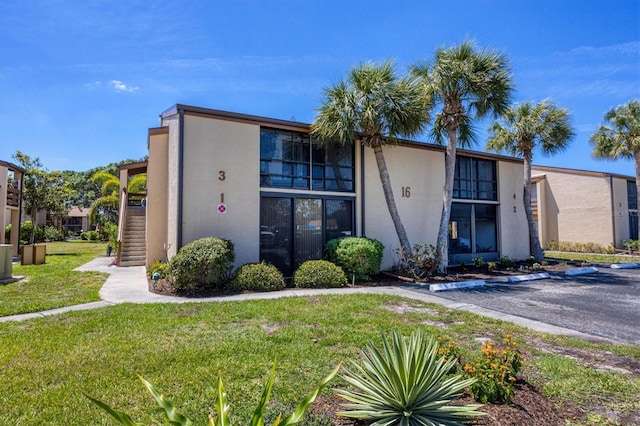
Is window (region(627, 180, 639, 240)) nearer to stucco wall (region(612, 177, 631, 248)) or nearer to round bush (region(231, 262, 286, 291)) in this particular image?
stucco wall (region(612, 177, 631, 248))

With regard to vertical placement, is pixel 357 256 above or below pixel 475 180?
below

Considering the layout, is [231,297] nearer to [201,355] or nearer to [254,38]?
[201,355]

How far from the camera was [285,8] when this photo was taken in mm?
8898

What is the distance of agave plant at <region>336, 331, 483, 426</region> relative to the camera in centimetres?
256

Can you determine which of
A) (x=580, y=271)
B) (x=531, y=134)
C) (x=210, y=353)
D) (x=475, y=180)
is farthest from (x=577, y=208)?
(x=210, y=353)

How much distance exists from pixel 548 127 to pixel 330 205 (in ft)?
39.1

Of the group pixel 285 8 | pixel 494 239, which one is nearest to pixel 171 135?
pixel 285 8

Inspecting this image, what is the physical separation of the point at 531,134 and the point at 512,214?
4.13 m

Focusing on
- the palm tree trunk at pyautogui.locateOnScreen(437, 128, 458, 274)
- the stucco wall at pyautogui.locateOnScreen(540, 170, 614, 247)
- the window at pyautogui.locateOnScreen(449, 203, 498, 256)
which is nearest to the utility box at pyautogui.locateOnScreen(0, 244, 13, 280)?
the palm tree trunk at pyautogui.locateOnScreen(437, 128, 458, 274)

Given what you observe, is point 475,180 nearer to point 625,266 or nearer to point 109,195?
point 625,266

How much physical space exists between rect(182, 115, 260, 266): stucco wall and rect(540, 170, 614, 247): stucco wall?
79.5ft

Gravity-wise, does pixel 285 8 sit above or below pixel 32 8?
above

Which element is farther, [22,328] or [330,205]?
[330,205]

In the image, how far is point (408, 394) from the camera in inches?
102
